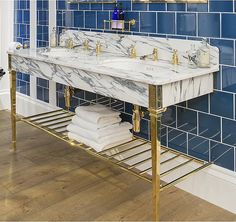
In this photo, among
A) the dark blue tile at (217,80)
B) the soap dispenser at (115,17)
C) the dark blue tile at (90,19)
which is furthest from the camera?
the dark blue tile at (90,19)

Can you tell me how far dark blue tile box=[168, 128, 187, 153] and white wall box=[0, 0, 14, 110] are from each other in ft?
7.40

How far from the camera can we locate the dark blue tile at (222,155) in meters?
2.04

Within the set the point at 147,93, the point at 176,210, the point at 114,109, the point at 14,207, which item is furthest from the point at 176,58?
the point at 14,207

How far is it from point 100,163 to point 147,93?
1.10m

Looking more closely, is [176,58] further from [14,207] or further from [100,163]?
[14,207]

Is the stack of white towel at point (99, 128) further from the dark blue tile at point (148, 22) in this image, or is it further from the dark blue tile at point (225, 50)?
the dark blue tile at point (225, 50)

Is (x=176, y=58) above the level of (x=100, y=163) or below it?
above

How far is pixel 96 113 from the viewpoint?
2.35m

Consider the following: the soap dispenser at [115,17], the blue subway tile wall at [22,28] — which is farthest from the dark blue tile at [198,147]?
the blue subway tile wall at [22,28]

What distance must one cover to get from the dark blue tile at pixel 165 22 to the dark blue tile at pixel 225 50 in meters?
0.31

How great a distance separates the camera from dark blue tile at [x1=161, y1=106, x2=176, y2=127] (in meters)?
2.27

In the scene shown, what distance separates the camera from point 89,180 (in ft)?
8.02

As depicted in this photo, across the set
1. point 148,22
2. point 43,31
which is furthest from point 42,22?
point 148,22

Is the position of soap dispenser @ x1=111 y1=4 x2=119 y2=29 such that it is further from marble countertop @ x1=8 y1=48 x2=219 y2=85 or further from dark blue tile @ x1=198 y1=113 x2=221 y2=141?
dark blue tile @ x1=198 y1=113 x2=221 y2=141
